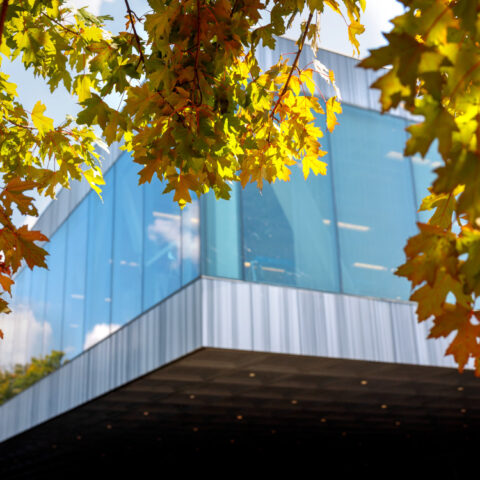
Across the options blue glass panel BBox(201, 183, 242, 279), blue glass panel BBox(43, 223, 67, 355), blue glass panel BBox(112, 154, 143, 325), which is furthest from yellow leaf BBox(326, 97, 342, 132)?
blue glass panel BBox(43, 223, 67, 355)

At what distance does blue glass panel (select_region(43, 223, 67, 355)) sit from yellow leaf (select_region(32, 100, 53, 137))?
53.9ft

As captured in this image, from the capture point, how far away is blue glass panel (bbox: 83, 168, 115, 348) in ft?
56.6

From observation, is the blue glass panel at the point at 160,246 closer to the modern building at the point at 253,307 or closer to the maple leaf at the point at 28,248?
the modern building at the point at 253,307

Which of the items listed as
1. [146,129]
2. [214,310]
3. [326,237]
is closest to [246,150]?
[146,129]

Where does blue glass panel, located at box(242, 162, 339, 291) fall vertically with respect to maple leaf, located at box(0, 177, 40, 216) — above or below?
above

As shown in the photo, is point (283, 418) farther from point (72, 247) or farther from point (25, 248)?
point (25, 248)

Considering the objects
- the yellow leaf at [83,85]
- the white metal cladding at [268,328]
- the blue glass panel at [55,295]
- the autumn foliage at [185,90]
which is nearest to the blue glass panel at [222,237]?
the white metal cladding at [268,328]

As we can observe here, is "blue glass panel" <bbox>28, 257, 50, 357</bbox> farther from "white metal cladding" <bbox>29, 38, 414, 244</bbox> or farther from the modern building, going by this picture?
"white metal cladding" <bbox>29, 38, 414, 244</bbox>

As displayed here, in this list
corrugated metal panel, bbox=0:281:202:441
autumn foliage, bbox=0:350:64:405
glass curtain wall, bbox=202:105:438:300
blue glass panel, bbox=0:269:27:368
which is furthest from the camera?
blue glass panel, bbox=0:269:27:368

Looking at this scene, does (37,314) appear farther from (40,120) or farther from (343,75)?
(40,120)

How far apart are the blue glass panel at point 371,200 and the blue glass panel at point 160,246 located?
3207 millimetres

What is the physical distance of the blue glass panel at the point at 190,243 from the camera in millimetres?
12344

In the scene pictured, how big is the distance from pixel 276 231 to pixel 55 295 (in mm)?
10922

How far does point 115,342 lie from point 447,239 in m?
14.1
